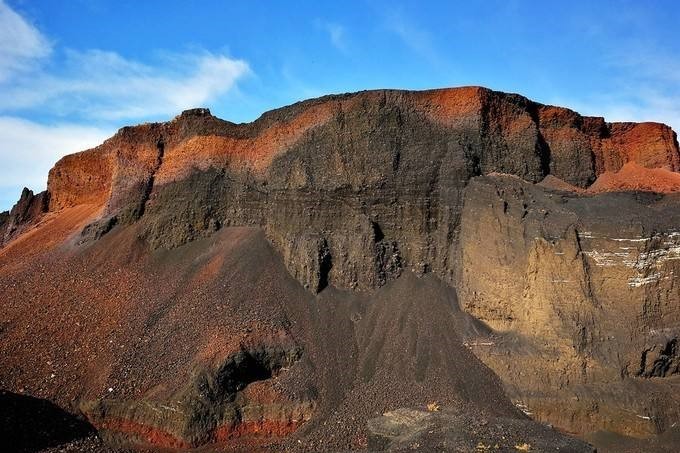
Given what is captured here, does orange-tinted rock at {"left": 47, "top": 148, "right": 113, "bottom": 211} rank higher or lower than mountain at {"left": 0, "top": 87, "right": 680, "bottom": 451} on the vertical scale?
higher

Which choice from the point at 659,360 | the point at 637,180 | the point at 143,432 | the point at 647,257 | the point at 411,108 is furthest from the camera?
the point at 411,108

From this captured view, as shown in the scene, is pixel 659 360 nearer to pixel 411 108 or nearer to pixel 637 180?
pixel 637 180

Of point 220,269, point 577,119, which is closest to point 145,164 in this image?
point 220,269

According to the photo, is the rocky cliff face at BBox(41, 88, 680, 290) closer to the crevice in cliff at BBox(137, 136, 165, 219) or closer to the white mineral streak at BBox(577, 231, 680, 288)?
the crevice in cliff at BBox(137, 136, 165, 219)

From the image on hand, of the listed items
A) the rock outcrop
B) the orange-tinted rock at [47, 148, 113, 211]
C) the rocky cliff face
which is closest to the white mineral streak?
the rocky cliff face

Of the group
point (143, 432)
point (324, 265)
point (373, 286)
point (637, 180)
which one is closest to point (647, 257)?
point (637, 180)

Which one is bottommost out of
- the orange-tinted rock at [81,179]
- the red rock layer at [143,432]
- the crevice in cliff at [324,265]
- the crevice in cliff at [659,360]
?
the red rock layer at [143,432]

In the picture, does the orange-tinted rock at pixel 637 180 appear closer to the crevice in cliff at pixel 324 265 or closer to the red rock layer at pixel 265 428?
the crevice in cliff at pixel 324 265

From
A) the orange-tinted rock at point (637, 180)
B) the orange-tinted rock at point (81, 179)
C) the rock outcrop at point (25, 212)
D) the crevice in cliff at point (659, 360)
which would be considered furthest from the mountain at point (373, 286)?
the rock outcrop at point (25, 212)

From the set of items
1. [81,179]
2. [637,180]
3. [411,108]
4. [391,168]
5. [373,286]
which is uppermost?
[411,108]
